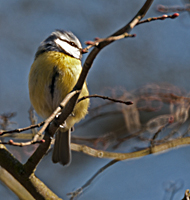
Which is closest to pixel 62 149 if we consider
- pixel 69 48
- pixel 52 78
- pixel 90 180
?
pixel 90 180

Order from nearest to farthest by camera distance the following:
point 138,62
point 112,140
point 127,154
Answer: point 127,154 → point 112,140 → point 138,62

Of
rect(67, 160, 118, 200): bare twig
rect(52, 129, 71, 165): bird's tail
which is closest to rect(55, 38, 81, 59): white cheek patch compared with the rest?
rect(52, 129, 71, 165): bird's tail

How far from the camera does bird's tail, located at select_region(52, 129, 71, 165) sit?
3.06 metres

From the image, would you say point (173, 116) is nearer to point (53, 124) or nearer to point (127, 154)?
point (127, 154)

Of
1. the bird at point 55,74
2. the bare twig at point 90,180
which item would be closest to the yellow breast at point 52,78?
the bird at point 55,74

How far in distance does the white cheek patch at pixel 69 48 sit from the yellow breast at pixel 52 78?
0.08m

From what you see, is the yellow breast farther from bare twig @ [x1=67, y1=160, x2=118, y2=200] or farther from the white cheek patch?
bare twig @ [x1=67, y1=160, x2=118, y2=200]

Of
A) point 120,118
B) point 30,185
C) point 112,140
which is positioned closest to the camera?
point 30,185

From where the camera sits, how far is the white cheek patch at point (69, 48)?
2731 millimetres

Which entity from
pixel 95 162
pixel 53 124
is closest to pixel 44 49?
pixel 53 124

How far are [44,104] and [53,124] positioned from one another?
783mm

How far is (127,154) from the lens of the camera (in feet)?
9.03

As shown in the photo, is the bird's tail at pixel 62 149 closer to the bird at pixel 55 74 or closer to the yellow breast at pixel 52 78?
the bird at pixel 55 74

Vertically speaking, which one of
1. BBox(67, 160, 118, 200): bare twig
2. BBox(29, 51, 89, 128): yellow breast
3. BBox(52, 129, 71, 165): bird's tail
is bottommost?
BBox(67, 160, 118, 200): bare twig
